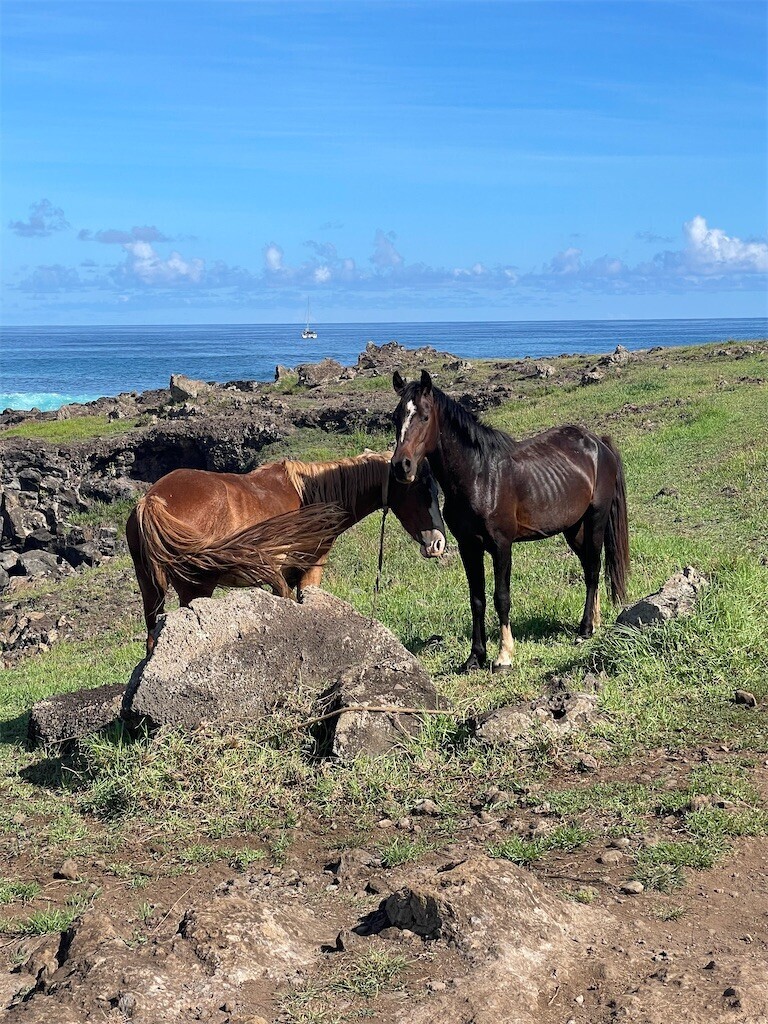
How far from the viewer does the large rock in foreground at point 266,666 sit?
5.89 meters

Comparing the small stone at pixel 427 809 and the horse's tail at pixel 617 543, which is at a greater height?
the horse's tail at pixel 617 543

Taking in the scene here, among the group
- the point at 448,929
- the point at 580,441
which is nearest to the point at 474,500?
the point at 580,441

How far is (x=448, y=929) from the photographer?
3.75 meters

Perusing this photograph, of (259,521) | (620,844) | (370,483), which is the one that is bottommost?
(620,844)

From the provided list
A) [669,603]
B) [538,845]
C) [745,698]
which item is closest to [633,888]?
[538,845]

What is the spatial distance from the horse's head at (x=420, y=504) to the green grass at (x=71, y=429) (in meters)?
17.1

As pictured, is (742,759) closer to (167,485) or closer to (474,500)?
(474,500)

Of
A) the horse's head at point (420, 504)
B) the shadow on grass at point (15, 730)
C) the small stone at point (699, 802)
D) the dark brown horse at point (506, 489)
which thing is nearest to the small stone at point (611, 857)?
the small stone at point (699, 802)

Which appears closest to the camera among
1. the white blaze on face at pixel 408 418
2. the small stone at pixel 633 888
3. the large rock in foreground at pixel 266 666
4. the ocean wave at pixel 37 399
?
the small stone at pixel 633 888

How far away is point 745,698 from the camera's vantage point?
6121 millimetres

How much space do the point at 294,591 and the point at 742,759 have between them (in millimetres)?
3487

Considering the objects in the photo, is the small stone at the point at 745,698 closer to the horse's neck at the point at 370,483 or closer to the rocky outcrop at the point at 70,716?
the horse's neck at the point at 370,483

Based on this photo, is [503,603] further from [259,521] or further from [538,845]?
[538,845]

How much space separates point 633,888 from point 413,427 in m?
3.67
